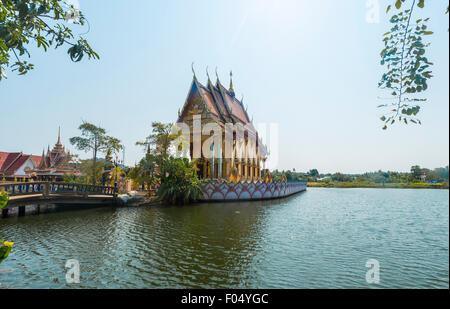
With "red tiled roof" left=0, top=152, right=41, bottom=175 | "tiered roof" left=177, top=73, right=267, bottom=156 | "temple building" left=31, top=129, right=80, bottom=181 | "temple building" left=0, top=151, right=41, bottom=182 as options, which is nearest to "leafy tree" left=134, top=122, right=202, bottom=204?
"tiered roof" left=177, top=73, right=267, bottom=156

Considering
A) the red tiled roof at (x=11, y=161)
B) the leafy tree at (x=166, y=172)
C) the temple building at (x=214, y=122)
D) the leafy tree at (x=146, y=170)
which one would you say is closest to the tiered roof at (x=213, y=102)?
the temple building at (x=214, y=122)

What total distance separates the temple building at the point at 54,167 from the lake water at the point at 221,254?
20541 mm

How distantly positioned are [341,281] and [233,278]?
2.08 m

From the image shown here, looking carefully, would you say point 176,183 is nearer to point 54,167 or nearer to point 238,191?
point 238,191

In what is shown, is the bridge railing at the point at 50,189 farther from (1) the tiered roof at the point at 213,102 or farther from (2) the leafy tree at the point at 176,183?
(1) the tiered roof at the point at 213,102

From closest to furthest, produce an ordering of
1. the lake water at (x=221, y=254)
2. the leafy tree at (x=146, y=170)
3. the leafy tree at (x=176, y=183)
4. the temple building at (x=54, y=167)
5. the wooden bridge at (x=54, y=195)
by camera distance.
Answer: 1. the lake water at (x=221, y=254)
2. the wooden bridge at (x=54, y=195)
3. the leafy tree at (x=176, y=183)
4. the leafy tree at (x=146, y=170)
5. the temple building at (x=54, y=167)

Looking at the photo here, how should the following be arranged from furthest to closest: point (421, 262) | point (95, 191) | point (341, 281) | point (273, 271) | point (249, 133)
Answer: point (249, 133) < point (95, 191) < point (421, 262) < point (273, 271) < point (341, 281)

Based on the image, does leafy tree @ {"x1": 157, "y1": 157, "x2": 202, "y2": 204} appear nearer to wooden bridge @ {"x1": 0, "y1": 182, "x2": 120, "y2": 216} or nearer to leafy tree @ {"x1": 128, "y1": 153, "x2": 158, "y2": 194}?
leafy tree @ {"x1": 128, "y1": 153, "x2": 158, "y2": 194}

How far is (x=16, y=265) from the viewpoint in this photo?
5.12 m

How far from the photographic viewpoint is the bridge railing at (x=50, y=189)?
431 inches

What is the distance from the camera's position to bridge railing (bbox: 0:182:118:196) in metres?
10.9

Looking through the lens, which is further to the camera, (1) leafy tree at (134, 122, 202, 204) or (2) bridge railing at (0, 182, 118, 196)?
(1) leafy tree at (134, 122, 202, 204)
